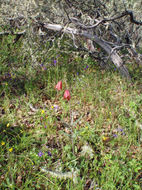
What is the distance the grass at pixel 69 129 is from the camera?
2.03 meters

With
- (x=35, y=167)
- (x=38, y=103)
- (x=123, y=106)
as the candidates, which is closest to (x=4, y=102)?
(x=38, y=103)

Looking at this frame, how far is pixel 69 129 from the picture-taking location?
9.20ft

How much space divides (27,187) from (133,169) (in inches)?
47.2

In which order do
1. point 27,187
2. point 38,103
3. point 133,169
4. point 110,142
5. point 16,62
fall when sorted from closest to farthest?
1. point 27,187
2. point 133,169
3. point 110,142
4. point 38,103
5. point 16,62

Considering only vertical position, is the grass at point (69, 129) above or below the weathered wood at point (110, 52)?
below

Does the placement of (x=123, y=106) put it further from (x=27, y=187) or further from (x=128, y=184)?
(x=27, y=187)

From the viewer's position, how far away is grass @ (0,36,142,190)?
6.67 feet

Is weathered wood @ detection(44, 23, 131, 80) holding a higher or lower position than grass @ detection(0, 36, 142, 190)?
higher

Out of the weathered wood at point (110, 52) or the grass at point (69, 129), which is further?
the weathered wood at point (110, 52)

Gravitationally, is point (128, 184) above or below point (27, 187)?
above

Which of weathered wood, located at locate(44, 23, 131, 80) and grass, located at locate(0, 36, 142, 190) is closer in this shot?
grass, located at locate(0, 36, 142, 190)

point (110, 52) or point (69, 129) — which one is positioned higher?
point (110, 52)

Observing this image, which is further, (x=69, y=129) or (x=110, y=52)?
(x=110, y=52)

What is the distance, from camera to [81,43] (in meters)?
4.88
